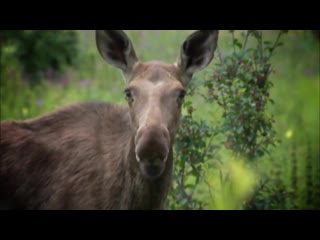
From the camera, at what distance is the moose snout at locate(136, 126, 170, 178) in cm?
480

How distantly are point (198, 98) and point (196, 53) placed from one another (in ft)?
6.00

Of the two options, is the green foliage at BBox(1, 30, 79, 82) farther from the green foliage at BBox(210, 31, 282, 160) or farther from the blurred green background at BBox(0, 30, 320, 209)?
the green foliage at BBox(210, 31, 282, 160)

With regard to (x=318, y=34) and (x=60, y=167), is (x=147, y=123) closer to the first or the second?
(x=60, y=167)

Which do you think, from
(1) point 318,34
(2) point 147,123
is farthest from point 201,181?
(1) point 318,34

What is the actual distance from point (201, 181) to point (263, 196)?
2.51ft

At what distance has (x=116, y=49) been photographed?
19.4 feet

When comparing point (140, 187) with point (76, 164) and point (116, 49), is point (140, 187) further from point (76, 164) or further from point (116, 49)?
point (116, 49)

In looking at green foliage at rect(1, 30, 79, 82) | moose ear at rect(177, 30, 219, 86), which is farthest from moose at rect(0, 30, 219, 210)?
green foliage at rect(1, 30, 79, 82)

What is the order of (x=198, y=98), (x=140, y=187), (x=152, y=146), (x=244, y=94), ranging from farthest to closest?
(x=198, y=98)
(x=244, y=94)
(x=140, y=187)
(x=152, y=146)

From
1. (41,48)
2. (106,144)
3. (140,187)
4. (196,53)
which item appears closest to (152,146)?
(140,187)

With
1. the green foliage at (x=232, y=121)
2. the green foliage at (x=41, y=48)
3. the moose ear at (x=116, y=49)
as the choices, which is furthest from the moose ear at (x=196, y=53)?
the green foliage at (x=41, y=48)

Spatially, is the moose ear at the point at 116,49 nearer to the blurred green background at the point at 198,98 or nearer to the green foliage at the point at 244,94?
the green foliage at the point at 244,94

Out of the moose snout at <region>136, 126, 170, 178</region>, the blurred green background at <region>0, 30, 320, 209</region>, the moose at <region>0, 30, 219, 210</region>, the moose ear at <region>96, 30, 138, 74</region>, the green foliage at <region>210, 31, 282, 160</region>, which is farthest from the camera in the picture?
the blurred green background at <region>0, 30, 320, 209</region>

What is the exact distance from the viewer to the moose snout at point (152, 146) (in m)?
4.80
